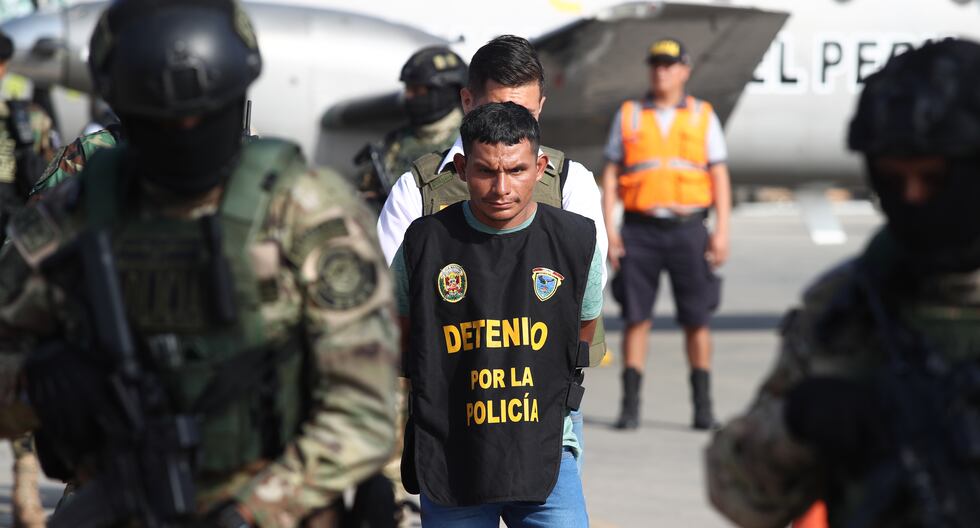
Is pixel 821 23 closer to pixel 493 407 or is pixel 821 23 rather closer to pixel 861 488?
pixel 493 407

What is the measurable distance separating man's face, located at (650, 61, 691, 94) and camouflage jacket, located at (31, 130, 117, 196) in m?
4.21

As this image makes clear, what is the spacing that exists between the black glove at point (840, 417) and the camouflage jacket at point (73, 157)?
8.97 ft

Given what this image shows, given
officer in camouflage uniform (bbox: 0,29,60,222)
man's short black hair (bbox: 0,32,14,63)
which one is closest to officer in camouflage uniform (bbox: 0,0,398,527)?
officer in camouflage uniform (bbox: 0,29,60,222)

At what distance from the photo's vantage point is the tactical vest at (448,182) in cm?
397

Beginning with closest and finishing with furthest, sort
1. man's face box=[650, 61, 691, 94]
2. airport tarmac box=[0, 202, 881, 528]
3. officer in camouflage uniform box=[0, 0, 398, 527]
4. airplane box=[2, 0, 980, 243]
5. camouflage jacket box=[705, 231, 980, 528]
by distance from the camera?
camouflage jacket box=[705, 231, 980, 528] < officer in camouflage uniform box=[0, 0, 398, 527] < airport tarmac box=[0, 202, 881, 528] < man's face box=[650, 61, 691, 94] < airplane box=[2, 0, 980, 243]

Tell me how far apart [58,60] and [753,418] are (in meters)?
10.8

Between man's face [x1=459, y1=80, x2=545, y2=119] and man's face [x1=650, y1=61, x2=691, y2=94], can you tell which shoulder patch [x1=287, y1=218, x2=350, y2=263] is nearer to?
man's face [x1=459, y1=80, x2=545, y2=119]

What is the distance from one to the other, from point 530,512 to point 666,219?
4.73 meters

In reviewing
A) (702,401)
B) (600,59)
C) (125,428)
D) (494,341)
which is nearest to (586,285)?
(494,341)

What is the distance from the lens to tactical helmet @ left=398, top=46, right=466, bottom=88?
6391mm

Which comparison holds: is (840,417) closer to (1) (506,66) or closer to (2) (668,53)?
(1) (506,66)

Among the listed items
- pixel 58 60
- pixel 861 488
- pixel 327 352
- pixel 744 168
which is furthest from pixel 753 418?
pixel 744 168

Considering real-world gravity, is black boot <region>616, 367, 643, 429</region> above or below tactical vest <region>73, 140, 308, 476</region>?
below

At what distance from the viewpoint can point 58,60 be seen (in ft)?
39.8
